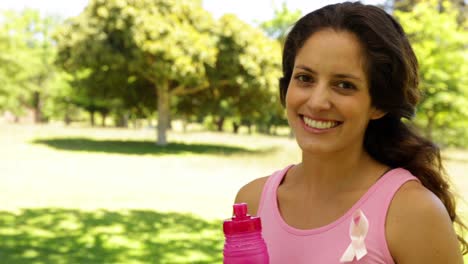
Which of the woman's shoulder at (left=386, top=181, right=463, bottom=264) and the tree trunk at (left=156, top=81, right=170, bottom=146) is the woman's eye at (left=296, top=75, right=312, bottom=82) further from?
the tree trunk at (left=156, top=81, right=170, bottom=146)

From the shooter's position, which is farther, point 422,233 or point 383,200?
point 383,200

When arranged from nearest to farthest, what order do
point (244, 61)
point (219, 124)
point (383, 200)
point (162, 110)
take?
point (383, 200)
point (244, 61)
point (162, 110)
point (219, 124)

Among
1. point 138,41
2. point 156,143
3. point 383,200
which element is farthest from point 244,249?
point 156,143

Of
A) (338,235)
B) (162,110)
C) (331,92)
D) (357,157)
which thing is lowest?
(338,235)

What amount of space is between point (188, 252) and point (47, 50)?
5498cm

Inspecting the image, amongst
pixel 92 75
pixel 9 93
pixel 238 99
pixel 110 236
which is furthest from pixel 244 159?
pixel 9 93

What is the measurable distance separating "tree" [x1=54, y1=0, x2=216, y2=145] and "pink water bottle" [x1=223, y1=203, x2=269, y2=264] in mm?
22770

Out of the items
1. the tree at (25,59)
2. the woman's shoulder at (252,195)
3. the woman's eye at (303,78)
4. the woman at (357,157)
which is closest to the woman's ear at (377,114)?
the woman at (357,157)

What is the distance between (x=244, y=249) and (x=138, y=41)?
23.1m

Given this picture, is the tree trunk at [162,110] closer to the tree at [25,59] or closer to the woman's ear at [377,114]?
the tree at [25,59]

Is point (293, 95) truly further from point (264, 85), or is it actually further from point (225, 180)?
point (264, 85)

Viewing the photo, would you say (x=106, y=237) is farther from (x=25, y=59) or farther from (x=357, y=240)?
(x=25, y=59)

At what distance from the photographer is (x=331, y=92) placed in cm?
180

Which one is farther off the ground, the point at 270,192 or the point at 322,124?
the point at 322,124
